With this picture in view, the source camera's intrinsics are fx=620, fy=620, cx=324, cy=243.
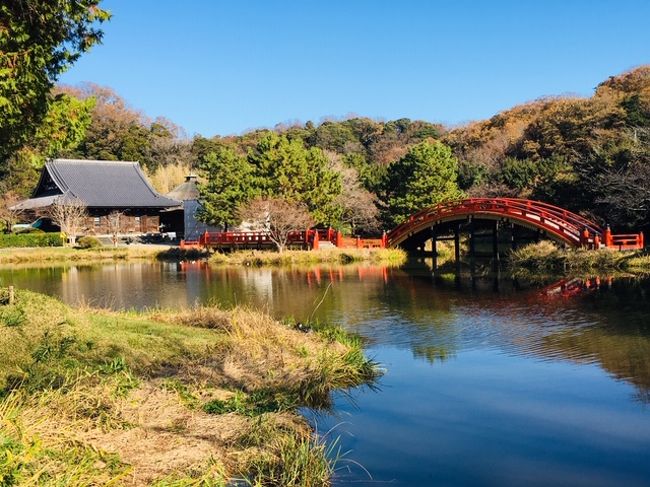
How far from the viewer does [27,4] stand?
6344 mm

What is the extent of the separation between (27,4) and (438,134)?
174 ft

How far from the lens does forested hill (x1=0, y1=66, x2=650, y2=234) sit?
22.0 meters

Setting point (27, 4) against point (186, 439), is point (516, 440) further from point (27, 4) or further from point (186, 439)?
point (27, 4)

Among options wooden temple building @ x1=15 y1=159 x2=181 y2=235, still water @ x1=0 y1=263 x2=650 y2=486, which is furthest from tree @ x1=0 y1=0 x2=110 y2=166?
wooden temple building @ x1=15 y1=159 x2=181 y2=235

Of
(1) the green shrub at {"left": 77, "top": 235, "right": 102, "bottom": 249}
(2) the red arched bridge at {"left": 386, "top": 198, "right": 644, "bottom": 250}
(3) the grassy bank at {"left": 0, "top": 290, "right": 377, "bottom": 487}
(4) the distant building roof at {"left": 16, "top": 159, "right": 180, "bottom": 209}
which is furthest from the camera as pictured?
(4) the distant building roof at {"left": 16, "top": 159, "right": 180, "bottom": 209}

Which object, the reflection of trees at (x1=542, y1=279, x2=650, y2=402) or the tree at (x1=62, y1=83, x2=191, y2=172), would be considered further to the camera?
the tree at (x1=62, y1=83, x2=191, y2=172)

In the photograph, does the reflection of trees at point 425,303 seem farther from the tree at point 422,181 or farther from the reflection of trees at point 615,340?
the tree at point 422,181

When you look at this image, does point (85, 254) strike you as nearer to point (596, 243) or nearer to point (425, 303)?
point (425, 303)

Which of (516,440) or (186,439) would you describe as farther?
(516,440)

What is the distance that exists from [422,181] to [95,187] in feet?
67.2

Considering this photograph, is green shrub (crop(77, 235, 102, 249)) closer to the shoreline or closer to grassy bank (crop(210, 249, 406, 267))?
the shoreline

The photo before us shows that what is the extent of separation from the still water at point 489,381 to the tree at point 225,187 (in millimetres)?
13293

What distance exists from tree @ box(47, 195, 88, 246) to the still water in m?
17.8

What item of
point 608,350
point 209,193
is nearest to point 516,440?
point 608,350
